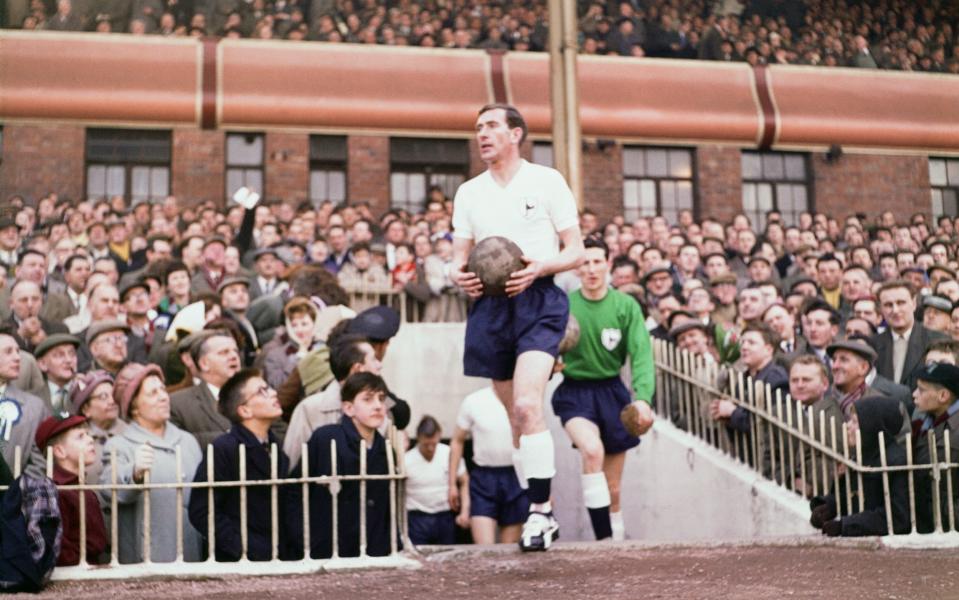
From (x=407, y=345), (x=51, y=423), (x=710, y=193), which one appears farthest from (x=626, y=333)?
(x=710, y=193)

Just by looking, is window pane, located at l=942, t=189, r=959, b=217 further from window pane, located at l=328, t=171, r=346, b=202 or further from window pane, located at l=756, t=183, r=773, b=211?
window pane, located at l=328, t=171, r=346, b=202

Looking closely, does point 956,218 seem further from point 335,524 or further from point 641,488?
point 335,524

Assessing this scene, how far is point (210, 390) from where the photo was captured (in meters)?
7.06

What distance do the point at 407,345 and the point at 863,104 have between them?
11.6m

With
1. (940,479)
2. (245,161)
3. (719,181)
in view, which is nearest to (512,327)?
(940,479)

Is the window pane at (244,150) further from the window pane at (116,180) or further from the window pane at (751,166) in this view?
the window pane at (751,166)

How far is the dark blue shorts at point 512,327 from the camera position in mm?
5617

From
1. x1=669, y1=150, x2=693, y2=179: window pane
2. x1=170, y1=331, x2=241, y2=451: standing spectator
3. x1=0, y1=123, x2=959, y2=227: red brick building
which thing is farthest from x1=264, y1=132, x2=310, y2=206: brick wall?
x1=170, y1=331, x2=241, y2=451: standing spectator

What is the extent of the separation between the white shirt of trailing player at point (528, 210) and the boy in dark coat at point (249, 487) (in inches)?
54.2

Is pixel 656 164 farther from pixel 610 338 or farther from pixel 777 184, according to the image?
pixel 610 338

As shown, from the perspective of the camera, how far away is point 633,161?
845 inches

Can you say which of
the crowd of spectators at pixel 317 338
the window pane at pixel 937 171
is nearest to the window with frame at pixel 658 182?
the window pane at pixel 937 171

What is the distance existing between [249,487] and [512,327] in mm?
1402

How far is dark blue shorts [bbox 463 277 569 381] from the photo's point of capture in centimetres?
562
